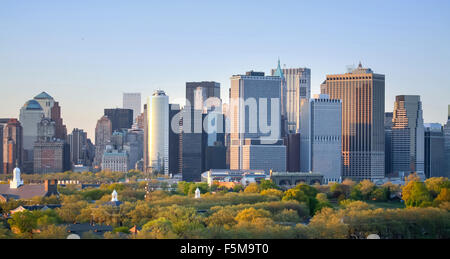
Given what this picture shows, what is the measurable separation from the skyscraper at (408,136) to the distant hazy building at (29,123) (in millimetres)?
78581

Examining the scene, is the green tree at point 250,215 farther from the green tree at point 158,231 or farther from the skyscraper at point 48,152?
the skyscraper at point 48,152

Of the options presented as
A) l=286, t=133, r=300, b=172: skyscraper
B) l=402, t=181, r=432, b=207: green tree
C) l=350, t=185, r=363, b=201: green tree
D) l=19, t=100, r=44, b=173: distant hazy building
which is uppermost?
l=19, t=100, r=44, b=173: distant hazy building

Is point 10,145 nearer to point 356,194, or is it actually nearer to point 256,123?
point 256,123

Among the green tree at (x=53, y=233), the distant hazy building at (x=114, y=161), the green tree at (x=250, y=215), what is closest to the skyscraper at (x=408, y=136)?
the distant hazy building at (x=114, y=161)

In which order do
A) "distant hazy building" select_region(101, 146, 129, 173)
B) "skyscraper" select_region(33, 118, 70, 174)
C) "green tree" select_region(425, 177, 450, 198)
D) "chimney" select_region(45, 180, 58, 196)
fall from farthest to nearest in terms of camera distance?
"distant hazy building" select_region(101, 146, 129, 173) → "skyscraper" select_region(33, 118, 70, 174) → "green tree" select_region(425, 177, 450, 198) → "chimney" select_region(45, 180, 58, 196)

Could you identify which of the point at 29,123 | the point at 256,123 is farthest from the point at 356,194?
the point at 29,123

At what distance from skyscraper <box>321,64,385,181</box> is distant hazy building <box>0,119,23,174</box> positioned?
6684cm

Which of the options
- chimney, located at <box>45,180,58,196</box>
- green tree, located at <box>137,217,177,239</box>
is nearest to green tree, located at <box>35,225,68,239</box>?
green tree, located at <box>137,217,177,239</box>

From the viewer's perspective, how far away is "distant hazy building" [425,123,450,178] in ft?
574

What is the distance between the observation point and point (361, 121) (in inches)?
6663

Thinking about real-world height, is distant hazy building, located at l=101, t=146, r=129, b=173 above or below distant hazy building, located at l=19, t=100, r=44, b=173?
below

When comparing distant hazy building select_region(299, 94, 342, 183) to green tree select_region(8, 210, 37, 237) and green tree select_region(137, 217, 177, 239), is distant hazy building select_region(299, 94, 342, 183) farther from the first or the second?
green tree select_region(137, 217, 177, 239)

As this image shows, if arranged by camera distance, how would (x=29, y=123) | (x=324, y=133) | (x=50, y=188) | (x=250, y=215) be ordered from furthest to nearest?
(x=29, y=123)
(x=324, y=133)
(x=50, y=188)
(x=250, y=215)

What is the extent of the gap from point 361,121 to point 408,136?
13575 millimetres
